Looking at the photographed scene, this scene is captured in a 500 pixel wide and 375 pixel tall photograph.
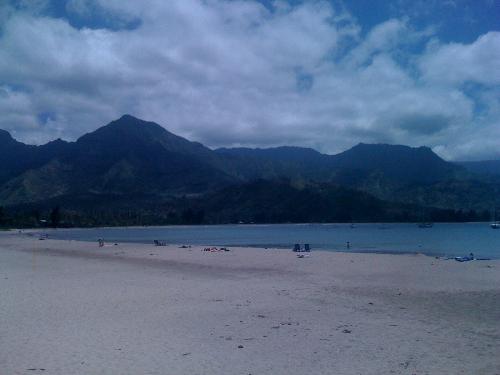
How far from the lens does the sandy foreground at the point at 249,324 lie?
32.2ft

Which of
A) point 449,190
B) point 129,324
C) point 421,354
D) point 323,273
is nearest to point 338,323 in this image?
point 421,354

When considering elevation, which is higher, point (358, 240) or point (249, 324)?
point (249, 324)

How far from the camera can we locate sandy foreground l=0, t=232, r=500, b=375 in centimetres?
980

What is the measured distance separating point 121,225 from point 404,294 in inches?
5351

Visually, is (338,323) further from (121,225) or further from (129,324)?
(121,225)

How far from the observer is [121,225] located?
147 meters

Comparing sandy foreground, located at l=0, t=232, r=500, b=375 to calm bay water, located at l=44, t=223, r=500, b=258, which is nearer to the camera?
sandy foreground, located at l=0, t=232, r=500, b=375

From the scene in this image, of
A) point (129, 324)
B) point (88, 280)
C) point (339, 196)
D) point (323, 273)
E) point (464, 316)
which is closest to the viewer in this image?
point (129, 324)

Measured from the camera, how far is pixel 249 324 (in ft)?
43.7

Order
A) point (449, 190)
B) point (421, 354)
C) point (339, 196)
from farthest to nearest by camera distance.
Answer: point (449, 190), point (339, 196), point (421, 354)

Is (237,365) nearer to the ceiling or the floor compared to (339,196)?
nearer to the floor

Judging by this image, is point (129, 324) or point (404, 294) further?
point (404, 294)

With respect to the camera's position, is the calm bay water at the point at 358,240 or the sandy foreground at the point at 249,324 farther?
the calm bay water at the point at 358,240

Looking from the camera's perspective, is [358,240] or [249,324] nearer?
[249,324]
